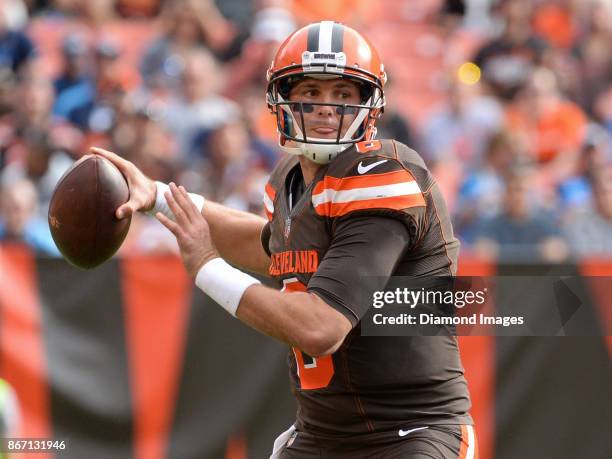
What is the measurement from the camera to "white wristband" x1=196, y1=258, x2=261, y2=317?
3113 millimetres

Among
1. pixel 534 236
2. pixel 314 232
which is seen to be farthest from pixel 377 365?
pixel 534 236

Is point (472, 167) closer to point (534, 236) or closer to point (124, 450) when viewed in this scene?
point (534, 236)

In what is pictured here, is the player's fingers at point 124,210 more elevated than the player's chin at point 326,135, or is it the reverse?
the player's chin at point 326,135

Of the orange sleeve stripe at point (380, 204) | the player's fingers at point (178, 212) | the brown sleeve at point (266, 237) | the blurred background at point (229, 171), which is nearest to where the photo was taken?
the orange sleeve stripe at point (380, 204)

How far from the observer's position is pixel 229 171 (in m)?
7.27

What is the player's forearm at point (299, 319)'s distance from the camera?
3.00m

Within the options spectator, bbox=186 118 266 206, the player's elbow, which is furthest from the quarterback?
spectator, bbox=186 118 266 206

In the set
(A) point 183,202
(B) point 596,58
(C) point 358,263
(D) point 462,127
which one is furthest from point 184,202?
(B) point 596,58

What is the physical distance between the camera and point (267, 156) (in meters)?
7.53

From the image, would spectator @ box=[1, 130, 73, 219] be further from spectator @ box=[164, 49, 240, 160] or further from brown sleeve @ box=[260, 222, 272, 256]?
brown sleeve @ box=[260, 222, 272, 256]

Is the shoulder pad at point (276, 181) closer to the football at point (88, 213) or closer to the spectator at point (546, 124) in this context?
the football at point (88, 213)

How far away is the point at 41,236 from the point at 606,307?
3.31 metres

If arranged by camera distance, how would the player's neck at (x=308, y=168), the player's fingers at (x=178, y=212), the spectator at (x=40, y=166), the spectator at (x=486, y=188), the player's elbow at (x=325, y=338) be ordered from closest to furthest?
the player's elbow at (x=325, y=338)
the player's fingers at (x=178, y=212)
the player's neck at (x=308, y=168)
the spectator at (x=486, y=188)
the spectator at (x=40, y=166)

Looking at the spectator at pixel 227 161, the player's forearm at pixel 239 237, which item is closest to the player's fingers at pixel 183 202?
the player's forearm at pixel 239 237
